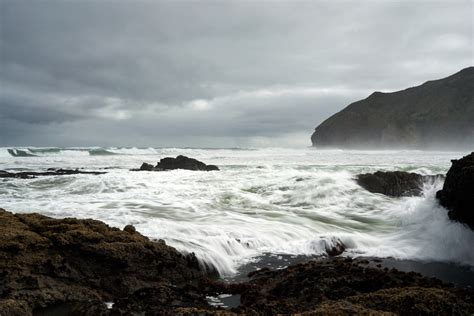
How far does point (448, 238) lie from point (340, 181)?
783 cm

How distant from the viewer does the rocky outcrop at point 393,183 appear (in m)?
14.2

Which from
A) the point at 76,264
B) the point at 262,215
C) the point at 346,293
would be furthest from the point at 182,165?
the point at 346,293

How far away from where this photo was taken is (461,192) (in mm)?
6668

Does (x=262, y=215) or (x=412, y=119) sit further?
(x=412, y=119)

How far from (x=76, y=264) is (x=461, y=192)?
627cm

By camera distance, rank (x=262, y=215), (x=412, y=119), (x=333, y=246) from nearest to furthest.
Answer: (x=333, y=246) → (x=262, y=215) → (x=412, y=119)

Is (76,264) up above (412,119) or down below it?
below

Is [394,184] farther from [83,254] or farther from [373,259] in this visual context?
[83,254]

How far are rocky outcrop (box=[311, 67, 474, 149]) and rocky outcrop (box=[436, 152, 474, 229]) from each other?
71.7 m

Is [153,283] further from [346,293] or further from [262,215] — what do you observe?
A: [262,215]

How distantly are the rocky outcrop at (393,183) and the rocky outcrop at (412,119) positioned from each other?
6396 centimetres

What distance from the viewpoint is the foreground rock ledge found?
11.9ft

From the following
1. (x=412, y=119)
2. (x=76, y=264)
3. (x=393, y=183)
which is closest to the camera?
(x=76, y=264)

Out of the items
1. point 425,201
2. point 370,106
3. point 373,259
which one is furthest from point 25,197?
point 370,106
